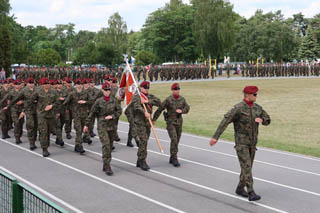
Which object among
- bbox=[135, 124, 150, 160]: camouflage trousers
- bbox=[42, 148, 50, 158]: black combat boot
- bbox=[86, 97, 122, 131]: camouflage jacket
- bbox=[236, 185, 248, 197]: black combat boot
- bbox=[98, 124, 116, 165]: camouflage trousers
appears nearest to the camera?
bbox=[236, 185, 248, 197]: black combat boot

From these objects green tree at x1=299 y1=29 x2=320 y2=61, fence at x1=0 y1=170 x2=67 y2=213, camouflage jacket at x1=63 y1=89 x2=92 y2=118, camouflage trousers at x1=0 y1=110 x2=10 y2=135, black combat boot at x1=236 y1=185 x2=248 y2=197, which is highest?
green tree at x1=299 y1=29 x2=320 y2=61

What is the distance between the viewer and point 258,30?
94.9m

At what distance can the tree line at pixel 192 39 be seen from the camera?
7494 centimetres

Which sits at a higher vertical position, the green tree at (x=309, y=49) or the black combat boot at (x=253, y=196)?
the green tree at (x=309, y=49)

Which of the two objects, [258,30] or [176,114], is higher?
[258,30]

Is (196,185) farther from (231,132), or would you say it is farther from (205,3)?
(205,3)

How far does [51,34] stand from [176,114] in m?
127

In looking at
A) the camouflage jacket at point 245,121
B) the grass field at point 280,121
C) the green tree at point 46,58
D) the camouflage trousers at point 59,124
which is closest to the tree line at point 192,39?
the green tree at point 46,58

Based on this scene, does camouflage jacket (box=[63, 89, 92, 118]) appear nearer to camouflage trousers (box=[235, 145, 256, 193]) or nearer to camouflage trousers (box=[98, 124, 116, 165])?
camouflage trousers (box=[98, 124, 116, 165])

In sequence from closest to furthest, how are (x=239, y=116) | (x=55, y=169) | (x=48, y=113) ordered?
(x=239, y=116) < (x=55, y=169) < (x=48, y=113)

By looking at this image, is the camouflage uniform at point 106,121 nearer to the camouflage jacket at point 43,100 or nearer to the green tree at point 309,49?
the camouflage jacket at point 43,100

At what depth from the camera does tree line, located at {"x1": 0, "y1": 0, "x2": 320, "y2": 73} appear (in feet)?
246

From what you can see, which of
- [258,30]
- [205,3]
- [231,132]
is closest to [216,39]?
[205,3]

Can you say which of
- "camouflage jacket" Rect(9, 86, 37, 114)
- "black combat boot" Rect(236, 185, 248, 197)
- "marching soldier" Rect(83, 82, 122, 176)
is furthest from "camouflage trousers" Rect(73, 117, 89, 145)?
"black combat boot" Rect(236, 185, 248, 197)
